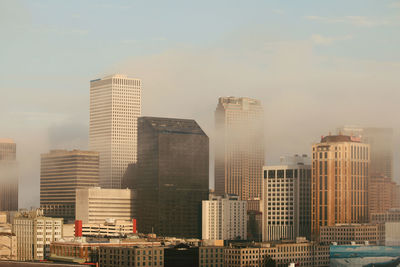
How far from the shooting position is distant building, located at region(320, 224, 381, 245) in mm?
175375

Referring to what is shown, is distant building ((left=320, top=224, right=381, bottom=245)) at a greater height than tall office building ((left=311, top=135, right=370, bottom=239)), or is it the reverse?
tall office building ((left=311, top=135, right=370, bottom=239))

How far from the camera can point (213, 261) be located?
142 m

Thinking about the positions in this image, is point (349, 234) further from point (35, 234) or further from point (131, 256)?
point (131, 256)

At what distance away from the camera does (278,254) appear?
14950 centimetres

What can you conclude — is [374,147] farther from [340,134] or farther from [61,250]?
[61,250]

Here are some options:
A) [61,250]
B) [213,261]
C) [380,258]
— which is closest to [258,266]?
[213,261]

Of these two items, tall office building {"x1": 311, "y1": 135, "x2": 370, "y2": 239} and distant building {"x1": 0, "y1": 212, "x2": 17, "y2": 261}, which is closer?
distant building {"x1": 0, "y1": 212, "x2": 17, "y2": 261}

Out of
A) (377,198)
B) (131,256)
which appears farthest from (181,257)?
(377,198)

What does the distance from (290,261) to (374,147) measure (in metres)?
53.2

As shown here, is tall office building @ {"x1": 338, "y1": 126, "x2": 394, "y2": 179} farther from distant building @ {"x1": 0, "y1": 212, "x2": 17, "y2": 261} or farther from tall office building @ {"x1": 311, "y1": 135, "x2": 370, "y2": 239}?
distant building @ {"x1": 0, "y1": 212, "x2": 17, "y2": 261}

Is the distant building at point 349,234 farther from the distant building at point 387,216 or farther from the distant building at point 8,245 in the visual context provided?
the distant building at point 8,245

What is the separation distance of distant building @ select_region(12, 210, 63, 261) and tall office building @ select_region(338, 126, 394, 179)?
6062cm

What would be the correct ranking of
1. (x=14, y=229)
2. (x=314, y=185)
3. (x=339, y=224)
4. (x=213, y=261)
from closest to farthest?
(x=213, y=261) < (x=14, y=229) < (x=339, y=224) < (x=314, y=185)

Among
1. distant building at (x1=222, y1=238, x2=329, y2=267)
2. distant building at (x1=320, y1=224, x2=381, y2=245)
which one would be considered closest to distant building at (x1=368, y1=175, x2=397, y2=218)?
distant building at (x1=320, y1=224, x2=381, y2=245)
